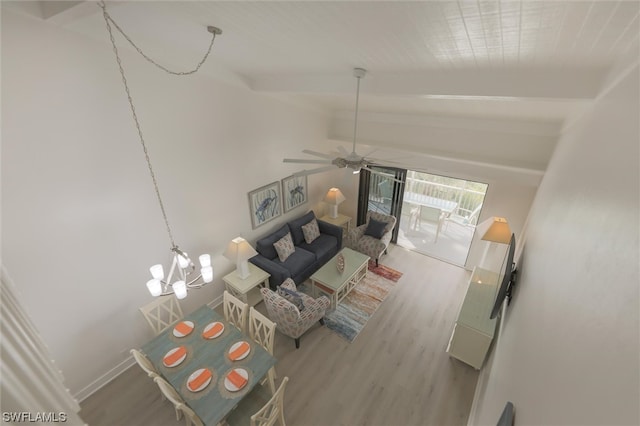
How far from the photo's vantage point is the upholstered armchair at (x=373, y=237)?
528 centimetres

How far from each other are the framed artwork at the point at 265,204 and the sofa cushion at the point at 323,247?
90 centimetres

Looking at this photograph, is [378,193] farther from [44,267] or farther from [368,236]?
[44,267]

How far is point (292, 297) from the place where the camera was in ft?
11.7

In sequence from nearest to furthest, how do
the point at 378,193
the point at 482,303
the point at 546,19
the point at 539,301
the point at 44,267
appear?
the point at 546,19 → the point at 539,301 → the point at 44,267 → the point at 482,303 → the point at 378,193

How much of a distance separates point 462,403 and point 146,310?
12.7ft

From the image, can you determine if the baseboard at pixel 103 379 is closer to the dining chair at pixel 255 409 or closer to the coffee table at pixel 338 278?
the dining chair at pixel 255 409

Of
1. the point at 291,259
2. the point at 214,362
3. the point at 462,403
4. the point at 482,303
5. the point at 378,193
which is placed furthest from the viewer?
the point at 378,193

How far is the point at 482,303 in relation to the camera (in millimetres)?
3367

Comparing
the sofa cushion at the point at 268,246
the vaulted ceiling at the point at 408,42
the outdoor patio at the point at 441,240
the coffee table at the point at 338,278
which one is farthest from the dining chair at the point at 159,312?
the outdoor patio at the point at 441,240

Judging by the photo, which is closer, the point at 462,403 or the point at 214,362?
the point at 214,362

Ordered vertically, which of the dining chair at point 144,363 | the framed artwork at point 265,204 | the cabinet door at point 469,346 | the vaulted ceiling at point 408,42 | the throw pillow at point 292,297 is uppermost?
the vaulted ceiling at point 408,42

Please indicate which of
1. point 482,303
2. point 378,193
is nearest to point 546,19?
point 482,303

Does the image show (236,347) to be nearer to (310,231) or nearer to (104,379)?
(104,379)

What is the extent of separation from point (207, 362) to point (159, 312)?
1085 millimetres
